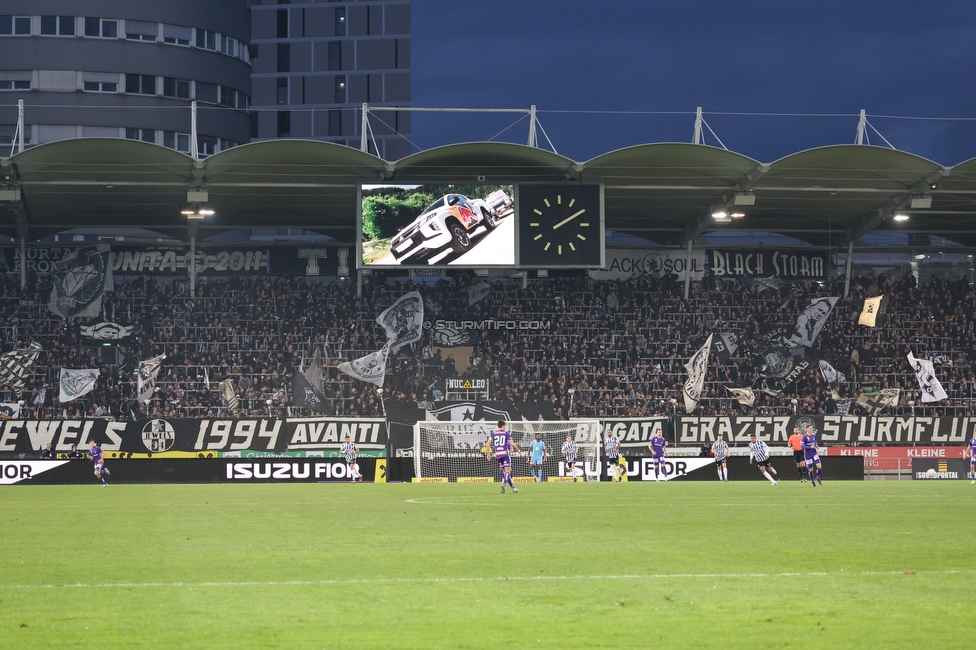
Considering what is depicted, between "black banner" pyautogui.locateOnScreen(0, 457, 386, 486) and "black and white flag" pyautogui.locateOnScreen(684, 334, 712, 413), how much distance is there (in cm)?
1556

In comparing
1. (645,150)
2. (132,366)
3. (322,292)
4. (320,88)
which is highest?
(320,88)

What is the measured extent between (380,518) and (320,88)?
91020 mm

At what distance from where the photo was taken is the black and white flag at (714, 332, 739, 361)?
50.2m

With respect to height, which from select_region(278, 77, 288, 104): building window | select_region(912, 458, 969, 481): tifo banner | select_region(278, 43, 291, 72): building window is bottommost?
select_region(912, 458, 969, 481): tifo banner

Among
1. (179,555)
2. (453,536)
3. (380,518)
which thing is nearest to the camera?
(179,555)

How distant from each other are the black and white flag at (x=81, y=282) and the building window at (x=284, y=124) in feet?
186

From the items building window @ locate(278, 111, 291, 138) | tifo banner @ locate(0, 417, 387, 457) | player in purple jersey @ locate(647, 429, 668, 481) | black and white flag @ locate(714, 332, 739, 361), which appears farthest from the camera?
building window @ locate(278, 111, 291, 138)

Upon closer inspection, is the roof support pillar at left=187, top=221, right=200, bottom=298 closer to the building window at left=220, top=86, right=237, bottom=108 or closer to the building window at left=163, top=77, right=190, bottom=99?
the building window at left=163, top=77, right=190, bottom=99

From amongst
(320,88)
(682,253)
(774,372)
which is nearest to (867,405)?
(774,372)

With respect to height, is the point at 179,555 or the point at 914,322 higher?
the point at 914,322

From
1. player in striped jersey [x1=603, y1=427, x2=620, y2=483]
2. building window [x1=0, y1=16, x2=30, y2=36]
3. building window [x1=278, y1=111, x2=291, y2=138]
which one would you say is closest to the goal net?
player in striped jersey [x1=603, y1=427, x2=620, y2=483]

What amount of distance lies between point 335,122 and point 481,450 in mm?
70875

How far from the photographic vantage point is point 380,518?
20875 millimetres

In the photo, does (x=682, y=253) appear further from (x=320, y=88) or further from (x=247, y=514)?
(x=320, y=88)
